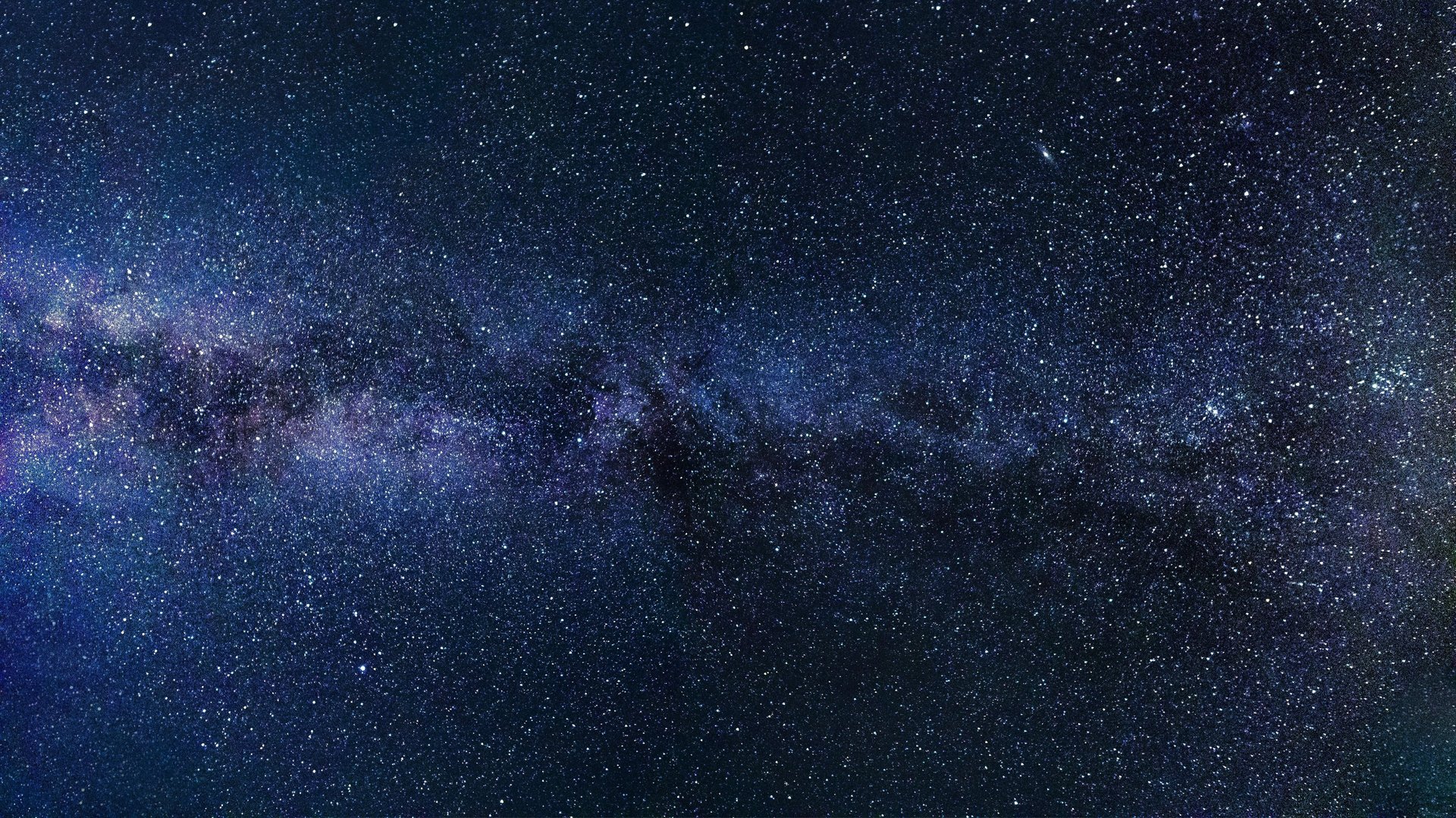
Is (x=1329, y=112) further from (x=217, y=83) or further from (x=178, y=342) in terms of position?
(x=178, y=342)

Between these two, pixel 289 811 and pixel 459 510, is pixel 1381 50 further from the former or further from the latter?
pixel 289 811

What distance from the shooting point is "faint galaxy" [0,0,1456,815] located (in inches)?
44.8

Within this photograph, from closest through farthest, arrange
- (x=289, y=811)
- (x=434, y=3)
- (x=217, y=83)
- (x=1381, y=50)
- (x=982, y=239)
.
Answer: (x=1381, y=50), (x=982, y=239), (x=434, y=3), (x=217, y=83), (x=289, y=811)

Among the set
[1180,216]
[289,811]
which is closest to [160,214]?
[289,811]

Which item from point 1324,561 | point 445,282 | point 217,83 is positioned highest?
point 217,83

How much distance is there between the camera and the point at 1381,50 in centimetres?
108

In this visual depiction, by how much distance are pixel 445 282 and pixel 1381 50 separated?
144cm

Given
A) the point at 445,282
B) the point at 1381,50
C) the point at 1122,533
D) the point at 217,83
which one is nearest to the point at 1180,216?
the point at 1381,50

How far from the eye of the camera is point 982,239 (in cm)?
119

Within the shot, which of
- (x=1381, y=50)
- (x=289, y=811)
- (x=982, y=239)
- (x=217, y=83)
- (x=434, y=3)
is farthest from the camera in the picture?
(x=289, y=811)

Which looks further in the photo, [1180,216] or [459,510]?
[459,510]

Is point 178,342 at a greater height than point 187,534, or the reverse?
point 178,342

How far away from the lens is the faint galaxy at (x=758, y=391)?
1.14 metres

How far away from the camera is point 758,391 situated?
125 centimetres
